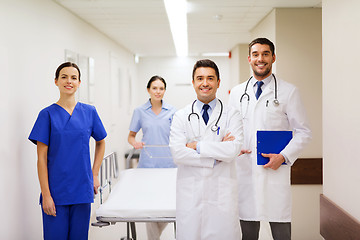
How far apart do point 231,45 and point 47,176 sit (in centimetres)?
505

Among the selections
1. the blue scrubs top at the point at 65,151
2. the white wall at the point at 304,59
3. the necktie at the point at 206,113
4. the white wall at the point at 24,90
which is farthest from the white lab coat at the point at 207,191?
the white wall at the point at 304,59

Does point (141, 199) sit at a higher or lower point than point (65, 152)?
lower

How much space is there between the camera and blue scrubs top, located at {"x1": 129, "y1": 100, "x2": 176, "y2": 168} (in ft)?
10.3

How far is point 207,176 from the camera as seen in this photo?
1936 mm

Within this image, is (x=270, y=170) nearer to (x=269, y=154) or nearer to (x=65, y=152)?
(x=269, y=154)

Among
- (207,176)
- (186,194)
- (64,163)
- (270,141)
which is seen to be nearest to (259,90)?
(270,141)

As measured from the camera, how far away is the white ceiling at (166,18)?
350 centimetres

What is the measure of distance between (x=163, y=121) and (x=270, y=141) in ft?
4.05

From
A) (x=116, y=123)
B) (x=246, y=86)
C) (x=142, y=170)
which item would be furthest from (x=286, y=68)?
(x=116, y=123)

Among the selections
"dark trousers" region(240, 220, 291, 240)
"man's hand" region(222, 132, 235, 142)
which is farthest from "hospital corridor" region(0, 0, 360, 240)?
"dark trousers" region(240, 220, 291, 240)

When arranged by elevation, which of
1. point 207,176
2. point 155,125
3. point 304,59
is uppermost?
point 304,59

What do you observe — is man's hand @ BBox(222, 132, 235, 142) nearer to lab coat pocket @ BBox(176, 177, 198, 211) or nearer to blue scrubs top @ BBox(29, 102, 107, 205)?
lab coat pocket @ BBox(176, 177, 198, 211)

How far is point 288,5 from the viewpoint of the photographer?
141 inches

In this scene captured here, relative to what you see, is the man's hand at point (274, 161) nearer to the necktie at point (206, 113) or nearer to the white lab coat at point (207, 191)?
the white lab coat at point (207, 191)
